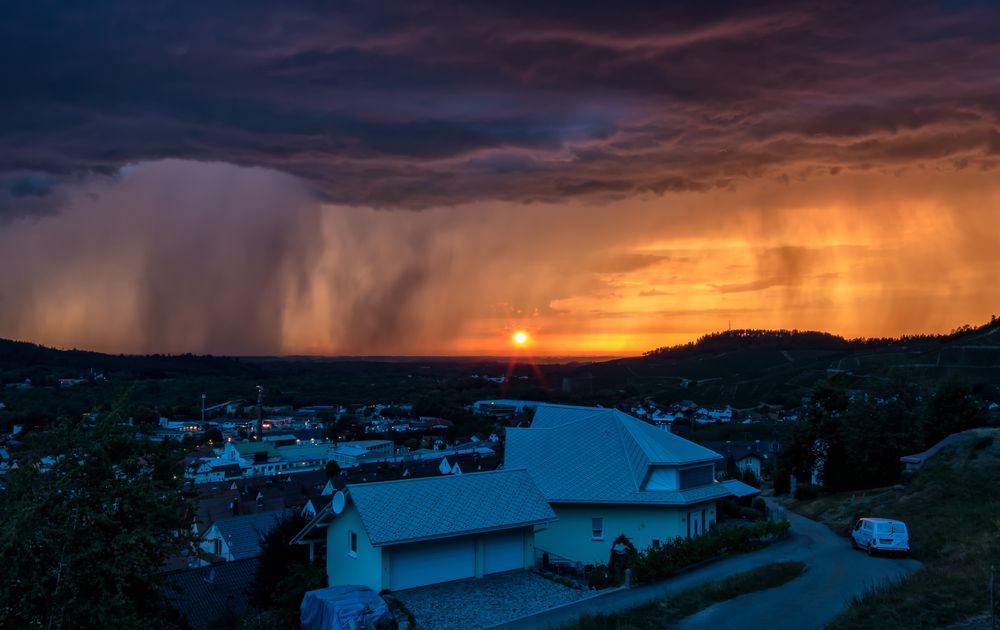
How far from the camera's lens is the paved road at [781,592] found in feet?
59.7

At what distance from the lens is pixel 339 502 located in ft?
83.0

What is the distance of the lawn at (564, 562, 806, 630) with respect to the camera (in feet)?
58.8

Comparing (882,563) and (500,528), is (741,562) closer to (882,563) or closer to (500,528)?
(882,563)

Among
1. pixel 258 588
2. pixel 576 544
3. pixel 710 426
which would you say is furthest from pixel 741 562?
pixel 710 426

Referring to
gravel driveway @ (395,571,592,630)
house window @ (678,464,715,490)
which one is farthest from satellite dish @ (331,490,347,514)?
house window @ (678,464,715,490)

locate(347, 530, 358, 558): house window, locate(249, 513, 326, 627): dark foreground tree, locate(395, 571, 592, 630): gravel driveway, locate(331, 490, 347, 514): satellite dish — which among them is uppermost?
locate(331, 490, 347, 514): satellite dish

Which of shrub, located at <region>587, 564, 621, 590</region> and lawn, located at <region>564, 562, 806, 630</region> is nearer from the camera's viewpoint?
lawn, located at <region>564, 562, 806, 630</region>

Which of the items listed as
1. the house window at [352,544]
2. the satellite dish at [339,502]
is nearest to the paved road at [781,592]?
the house window at [352,544]

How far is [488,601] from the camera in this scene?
889 inches

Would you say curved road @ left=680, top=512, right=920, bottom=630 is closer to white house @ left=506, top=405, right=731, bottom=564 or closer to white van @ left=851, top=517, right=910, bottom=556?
white van @ left=851, top=517, right=910, bottom=556

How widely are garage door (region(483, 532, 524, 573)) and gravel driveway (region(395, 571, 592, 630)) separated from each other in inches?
14.6

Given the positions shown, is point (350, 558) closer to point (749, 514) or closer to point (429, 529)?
point (429, 529)

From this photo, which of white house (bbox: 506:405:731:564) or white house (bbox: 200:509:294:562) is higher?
white house (bbox: 506:405:731:564)

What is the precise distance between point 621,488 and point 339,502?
1163 centimetres
